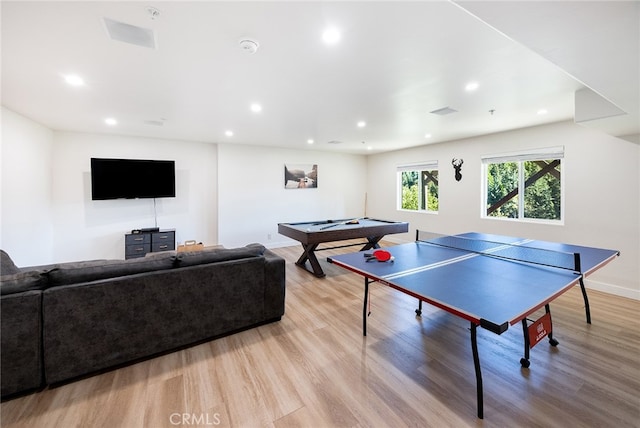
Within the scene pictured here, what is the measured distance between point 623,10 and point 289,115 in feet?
10.7

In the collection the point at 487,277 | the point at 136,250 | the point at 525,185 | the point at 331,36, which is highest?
the point at 331,36

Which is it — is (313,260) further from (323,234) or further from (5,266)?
(5,266)

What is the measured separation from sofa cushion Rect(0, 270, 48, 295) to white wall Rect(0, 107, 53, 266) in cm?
243

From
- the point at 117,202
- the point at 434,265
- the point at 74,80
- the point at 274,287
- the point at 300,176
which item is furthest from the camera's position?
the point at 300,176

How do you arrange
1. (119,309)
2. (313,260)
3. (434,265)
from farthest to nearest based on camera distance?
(313,260), (434,265), (119,309)

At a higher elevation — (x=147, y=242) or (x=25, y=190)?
(x=25, y=190)

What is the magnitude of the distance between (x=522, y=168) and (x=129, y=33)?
5728 mm

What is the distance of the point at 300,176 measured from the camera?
6.89 meters

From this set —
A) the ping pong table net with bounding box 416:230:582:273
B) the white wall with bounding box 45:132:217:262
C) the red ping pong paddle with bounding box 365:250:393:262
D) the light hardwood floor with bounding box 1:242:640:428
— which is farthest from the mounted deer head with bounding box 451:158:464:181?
the white wall with bounding box 45:132:217:262

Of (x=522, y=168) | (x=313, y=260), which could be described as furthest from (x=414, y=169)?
(x=313, y=260)

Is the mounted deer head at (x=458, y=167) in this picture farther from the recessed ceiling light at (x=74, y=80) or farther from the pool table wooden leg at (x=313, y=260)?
the recessed ceiling light at (x=74, y=80)

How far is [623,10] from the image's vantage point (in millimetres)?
1075

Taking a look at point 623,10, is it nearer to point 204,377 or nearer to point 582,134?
point 204,377

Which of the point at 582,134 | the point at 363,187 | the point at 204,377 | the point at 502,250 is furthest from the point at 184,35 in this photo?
the point at 363,187
